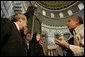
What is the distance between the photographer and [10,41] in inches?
59.4

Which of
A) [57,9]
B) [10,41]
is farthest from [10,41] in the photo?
[57,9]

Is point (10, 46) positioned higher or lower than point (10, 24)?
lower

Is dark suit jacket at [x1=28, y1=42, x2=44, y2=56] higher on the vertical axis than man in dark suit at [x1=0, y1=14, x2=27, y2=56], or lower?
lower

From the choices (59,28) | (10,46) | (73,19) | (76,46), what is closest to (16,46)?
(10,46)

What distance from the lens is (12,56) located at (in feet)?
4.76

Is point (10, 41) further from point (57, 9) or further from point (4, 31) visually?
point (57, 9)

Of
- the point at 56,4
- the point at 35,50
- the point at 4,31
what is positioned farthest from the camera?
the point at 56,4

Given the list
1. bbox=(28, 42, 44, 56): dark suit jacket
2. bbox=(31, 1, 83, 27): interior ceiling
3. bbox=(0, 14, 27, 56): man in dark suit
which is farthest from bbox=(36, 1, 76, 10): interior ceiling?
bbox=(0, 14, 27, 56): man in dark suit

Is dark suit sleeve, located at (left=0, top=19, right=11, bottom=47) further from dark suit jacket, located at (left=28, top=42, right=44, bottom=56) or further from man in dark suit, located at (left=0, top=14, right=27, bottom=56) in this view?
dark suit jacket, located at (left=28, top=42, right=44, bottom=56)

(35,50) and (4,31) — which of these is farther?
(35,50)

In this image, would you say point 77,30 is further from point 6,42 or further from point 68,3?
point 68,3

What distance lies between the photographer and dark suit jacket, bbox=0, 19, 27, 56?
1456mm

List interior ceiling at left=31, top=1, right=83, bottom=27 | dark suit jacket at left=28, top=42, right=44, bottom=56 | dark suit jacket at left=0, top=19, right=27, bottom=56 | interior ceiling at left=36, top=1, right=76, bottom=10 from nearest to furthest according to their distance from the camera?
dark suit jacket at left=0, top=19, right=27, bottom=56
dark suit jacket at left=28, top=42, right=44, bottom=56
interior ceiling at left=31, top=1, right=83, bottom=27
interior ceiling at left=36, top=1, right=76, bottom=10

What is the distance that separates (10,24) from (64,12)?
1868cm
